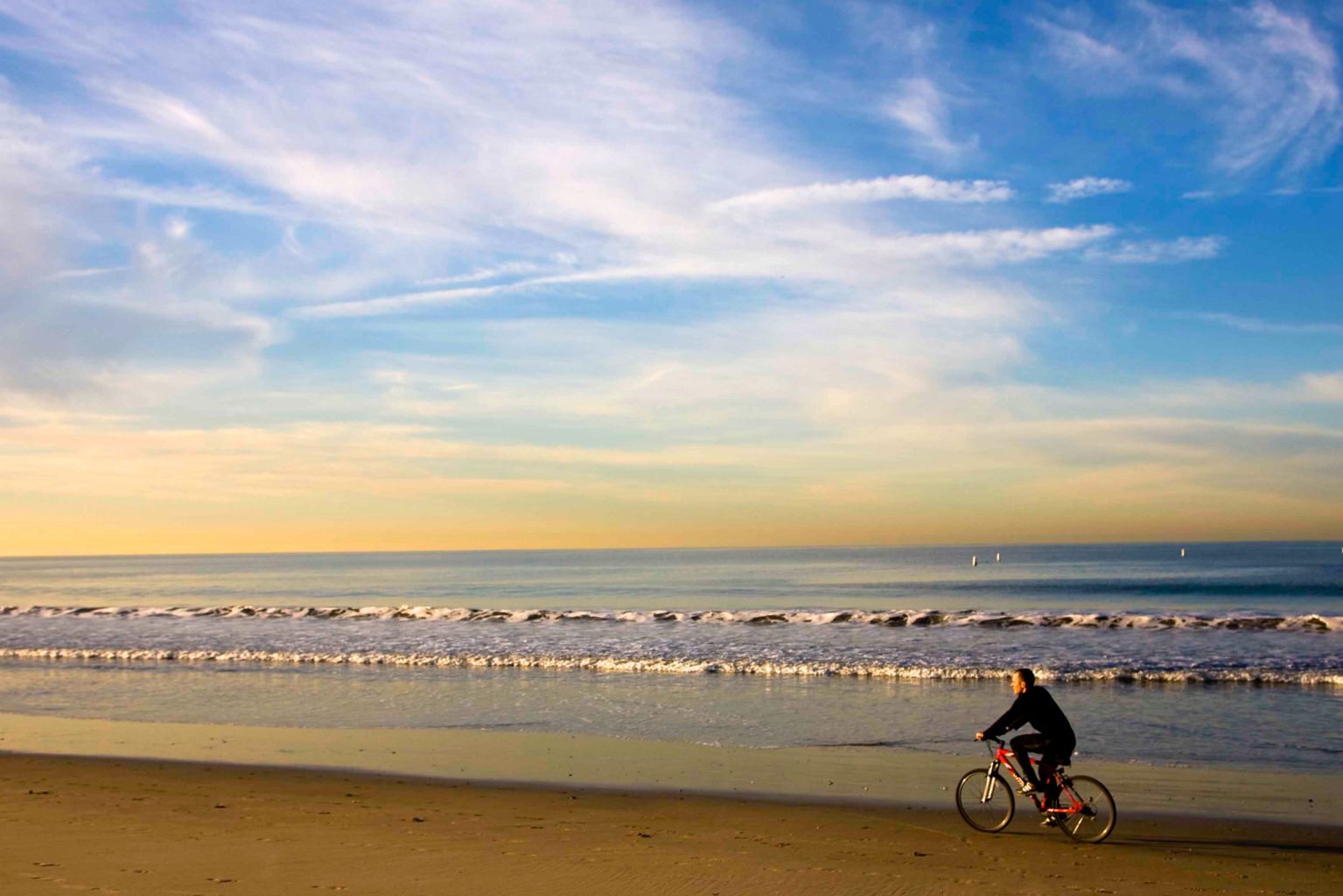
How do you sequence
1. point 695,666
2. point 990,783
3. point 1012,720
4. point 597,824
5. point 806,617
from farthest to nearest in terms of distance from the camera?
point 806,617 → point 695,666 → point 597,824 → point 990,783 → point 1012,720

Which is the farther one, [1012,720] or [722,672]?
[722,672]

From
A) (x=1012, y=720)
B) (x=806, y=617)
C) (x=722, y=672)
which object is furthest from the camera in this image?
(x=806, y=617)

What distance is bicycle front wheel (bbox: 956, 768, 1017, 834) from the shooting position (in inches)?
385

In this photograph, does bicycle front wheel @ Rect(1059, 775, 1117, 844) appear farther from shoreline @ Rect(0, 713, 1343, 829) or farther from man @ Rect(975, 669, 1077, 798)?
shoreline @ Rect(0, 713, 1343, 829)

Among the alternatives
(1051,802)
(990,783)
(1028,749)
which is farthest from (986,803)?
(1028,749)

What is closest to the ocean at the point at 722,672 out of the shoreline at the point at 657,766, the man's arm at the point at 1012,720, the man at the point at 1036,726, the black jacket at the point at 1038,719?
the shoreline at the point at 657,766

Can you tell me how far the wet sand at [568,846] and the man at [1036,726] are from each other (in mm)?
770

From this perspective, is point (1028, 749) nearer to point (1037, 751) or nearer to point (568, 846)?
point (1037, 751)

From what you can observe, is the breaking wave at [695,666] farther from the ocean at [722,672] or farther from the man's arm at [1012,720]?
the man's arm at [1012,720]

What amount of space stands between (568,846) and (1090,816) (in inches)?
195

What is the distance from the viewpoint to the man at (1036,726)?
371 inches

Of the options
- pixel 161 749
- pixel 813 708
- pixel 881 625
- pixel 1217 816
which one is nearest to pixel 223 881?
pixel 161 749

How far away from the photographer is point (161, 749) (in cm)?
1416

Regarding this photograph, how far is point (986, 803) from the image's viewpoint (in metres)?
9.83
